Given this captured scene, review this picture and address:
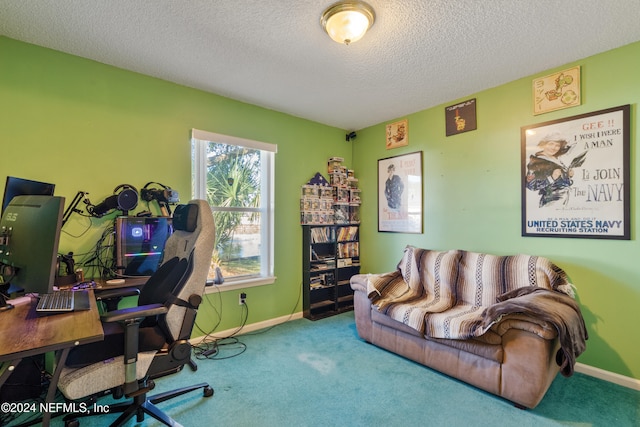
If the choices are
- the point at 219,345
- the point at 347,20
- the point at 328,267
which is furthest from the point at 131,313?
the point at 328,267

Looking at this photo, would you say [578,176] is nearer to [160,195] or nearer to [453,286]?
[453,286]

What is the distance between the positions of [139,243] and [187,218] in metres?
0.90

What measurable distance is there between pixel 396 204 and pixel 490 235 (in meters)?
1.14

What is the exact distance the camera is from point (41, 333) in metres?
1.09

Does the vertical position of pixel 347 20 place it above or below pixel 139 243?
above

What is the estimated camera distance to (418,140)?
3.61 metres

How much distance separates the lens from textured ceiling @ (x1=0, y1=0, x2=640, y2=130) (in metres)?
1.88

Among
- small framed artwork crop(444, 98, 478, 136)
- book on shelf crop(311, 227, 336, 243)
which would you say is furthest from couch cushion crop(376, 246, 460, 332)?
small framed artwork crop(444, 98, 478, 136)

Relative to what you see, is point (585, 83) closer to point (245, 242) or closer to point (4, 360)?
point (245, 242)

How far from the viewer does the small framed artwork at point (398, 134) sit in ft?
12.3

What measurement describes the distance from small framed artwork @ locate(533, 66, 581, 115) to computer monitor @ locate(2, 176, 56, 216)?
12.1 ft

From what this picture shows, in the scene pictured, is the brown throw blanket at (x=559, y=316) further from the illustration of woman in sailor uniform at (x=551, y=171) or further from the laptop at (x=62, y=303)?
the laptop at (x=62, y=303)

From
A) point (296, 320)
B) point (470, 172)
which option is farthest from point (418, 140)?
point (296, 320)

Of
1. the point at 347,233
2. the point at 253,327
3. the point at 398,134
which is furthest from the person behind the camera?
the point at 347,233
